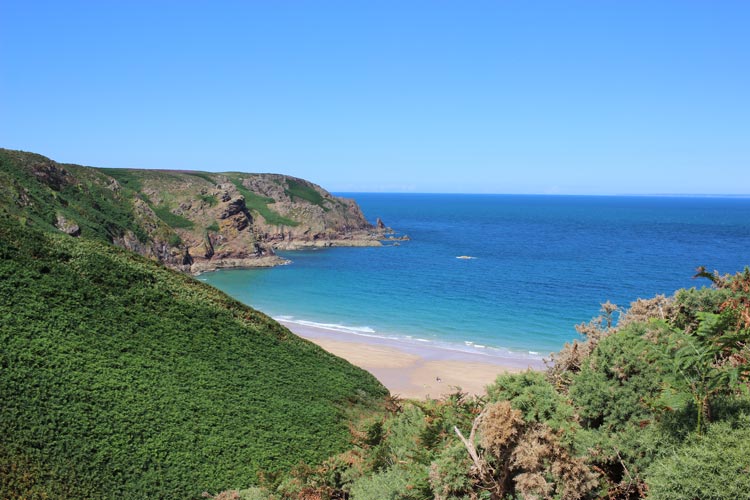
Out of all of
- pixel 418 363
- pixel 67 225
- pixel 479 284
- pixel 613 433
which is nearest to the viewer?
pixel 613 433

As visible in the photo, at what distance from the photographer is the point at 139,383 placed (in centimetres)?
1555

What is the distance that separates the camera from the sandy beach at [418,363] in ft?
103

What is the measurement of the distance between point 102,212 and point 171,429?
49.8m

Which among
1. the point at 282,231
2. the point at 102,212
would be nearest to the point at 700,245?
the point at 282,231

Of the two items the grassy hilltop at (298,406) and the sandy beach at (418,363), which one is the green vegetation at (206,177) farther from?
the grassy hilltop at (298,406)

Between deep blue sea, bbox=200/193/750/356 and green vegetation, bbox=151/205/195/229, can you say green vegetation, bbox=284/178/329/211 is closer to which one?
deep blue sea, bbox=200/193/750/356

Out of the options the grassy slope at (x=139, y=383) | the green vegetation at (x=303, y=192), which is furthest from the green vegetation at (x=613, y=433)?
the green vegetation at (x=303, y=192)

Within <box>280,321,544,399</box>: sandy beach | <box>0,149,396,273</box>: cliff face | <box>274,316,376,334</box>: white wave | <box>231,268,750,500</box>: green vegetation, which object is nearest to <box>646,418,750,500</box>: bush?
<box>231,268,750,500</box>: green vegetation

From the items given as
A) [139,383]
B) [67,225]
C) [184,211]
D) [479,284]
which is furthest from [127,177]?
[139,383]

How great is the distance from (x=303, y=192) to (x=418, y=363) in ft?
325

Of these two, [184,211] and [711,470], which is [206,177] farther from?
[711,470]

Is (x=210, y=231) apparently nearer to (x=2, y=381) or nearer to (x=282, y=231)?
(x=282, y=231)

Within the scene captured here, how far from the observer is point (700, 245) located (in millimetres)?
100125

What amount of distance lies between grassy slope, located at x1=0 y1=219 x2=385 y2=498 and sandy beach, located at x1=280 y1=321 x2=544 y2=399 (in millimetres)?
10573
